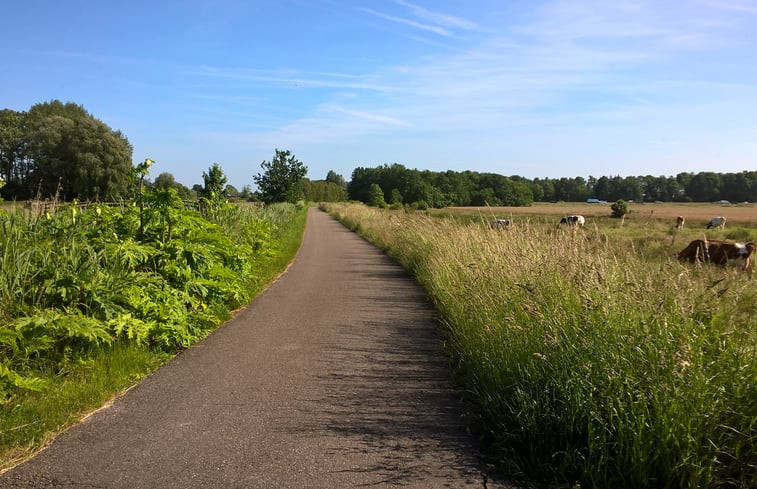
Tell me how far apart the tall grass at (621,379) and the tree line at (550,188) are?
60.3 metres

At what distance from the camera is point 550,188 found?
11981 centimetres

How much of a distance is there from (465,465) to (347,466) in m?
0.77

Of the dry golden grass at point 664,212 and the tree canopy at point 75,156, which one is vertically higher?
the tree canopy at point 75,156

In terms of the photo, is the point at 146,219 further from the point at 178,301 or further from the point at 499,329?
the point at 499,329

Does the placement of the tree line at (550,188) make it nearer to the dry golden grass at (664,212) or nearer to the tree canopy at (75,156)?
the dry golden grass at (664,212)

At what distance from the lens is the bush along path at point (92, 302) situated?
171 inches

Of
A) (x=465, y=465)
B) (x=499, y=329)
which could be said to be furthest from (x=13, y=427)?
(x=499, y=329)

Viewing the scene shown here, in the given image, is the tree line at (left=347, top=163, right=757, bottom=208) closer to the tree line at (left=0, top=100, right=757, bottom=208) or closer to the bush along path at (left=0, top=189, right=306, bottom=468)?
the tree line at (left=0, top=100, right=757, bottom=208)

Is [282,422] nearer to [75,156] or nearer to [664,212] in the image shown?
[664,212]

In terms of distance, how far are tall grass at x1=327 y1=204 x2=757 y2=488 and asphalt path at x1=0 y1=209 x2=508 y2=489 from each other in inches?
17.4

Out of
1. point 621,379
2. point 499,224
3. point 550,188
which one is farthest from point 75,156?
point 550,188

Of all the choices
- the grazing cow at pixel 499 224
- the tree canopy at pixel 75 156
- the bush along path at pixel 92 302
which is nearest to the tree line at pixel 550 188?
the tree canopy at pixel 75 156

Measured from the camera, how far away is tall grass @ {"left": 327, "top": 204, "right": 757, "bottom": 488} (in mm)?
3064

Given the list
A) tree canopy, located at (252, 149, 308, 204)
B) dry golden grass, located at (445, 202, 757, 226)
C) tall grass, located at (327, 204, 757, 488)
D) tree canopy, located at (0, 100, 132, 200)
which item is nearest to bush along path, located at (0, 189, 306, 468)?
tall grass, located at (327, 204, 757, 488)
